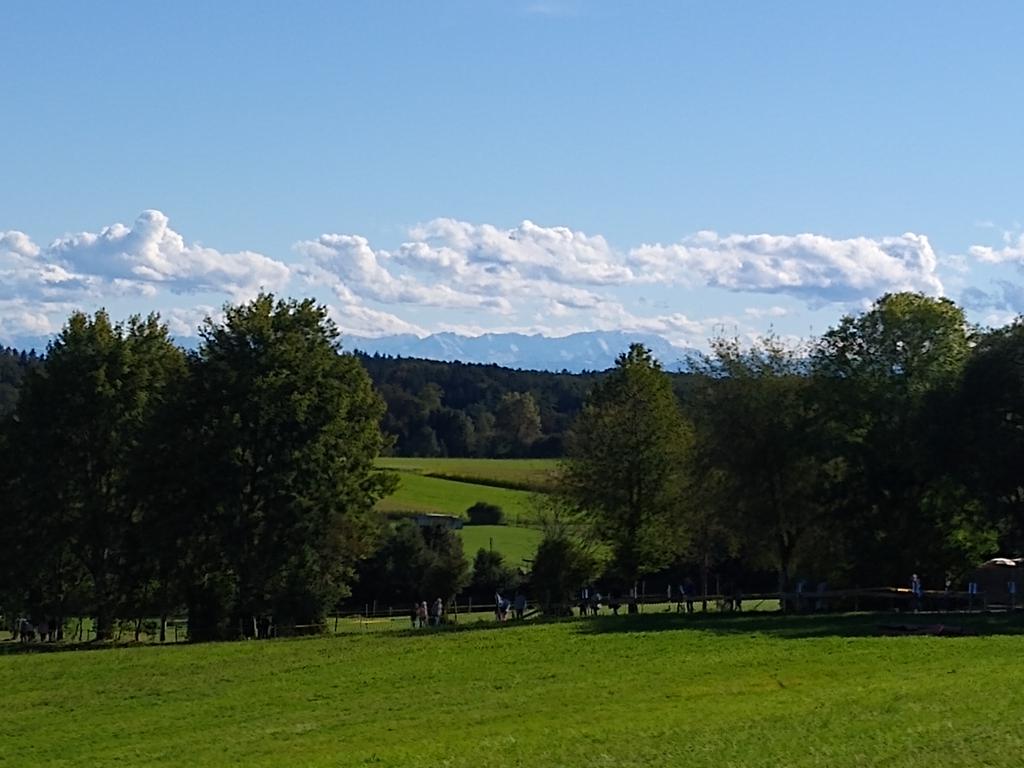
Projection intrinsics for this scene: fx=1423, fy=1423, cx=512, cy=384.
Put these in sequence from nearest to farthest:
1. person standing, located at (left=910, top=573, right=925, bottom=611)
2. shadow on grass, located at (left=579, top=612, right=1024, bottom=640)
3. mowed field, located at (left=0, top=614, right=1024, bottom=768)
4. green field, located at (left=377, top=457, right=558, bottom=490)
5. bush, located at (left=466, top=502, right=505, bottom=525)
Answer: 1. mowed field, located at (left=0, top=614, right=1024, bottom=768)
2. shadow on grass, located at (left=579, top=612, right=1024, bottom=640)
3. person standing, located at (left=910, top=573, right=925, bottom=611)
4. bush, located at (left=466, top=502, right=505, bottom=525)
5. green field, located at (left=377, top=457, right=558, bottom=490)

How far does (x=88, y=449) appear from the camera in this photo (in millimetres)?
67375

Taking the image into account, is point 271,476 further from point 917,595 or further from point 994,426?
point 994,426

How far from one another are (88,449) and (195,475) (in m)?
8.22

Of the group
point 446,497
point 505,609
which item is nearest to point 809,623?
point 505,609

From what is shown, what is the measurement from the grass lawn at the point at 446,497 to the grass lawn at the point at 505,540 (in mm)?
1665

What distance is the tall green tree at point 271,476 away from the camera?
62156 mm

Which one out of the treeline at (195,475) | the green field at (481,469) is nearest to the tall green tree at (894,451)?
the treeline at (195,475)

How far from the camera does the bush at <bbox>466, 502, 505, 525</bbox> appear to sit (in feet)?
400

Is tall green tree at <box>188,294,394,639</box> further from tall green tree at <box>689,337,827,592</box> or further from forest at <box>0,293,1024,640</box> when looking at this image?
tall green tree at <box>689,337,827,592</box>

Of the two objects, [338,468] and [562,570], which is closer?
[338,468]

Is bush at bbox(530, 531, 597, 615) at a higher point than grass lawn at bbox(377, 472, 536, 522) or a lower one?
lower

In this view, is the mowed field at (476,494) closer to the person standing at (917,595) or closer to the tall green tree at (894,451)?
the tall green tree at (894,451)

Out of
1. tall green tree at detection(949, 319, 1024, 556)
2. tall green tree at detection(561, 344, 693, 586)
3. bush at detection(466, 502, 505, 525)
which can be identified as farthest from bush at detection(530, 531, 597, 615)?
bush at detection(466, 502, 505, 525)

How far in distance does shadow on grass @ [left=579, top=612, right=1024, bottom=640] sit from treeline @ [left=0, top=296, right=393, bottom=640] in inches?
570
